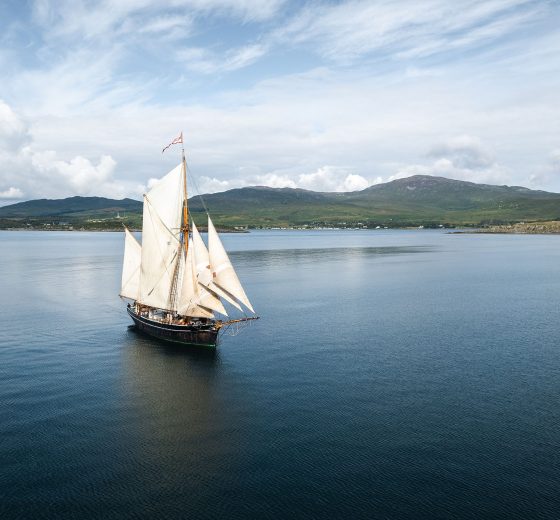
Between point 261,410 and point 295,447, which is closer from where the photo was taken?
point 295,447

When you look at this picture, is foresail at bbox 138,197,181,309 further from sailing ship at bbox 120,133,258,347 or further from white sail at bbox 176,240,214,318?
white sail at bbox 176,240,214,318

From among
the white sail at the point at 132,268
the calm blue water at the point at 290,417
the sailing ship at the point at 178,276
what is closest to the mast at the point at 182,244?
the sailing ship at the point at 178,276

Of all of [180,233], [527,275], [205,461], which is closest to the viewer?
[205,461]

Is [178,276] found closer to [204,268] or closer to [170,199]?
[204,268]

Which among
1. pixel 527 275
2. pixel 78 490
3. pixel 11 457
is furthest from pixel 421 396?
pixel 527 275

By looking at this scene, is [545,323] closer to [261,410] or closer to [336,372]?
[336,372]

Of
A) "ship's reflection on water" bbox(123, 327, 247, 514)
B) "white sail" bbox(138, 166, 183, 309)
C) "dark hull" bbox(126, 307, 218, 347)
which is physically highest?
"white sail" bbox(138, 166, 183, 309)

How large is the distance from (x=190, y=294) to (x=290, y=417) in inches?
1160

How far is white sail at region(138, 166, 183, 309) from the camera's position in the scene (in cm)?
7631

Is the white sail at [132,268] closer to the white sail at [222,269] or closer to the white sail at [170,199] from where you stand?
the white sail at [170,199]

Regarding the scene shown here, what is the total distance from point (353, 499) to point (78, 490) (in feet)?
62.6

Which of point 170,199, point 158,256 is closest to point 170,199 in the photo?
point 170,199

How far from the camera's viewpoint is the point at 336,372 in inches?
2292

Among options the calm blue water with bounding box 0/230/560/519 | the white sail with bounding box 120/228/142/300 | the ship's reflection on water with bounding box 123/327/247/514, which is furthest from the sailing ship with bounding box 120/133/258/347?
the ship's reflection on water with bounding box 123/327/247/514
